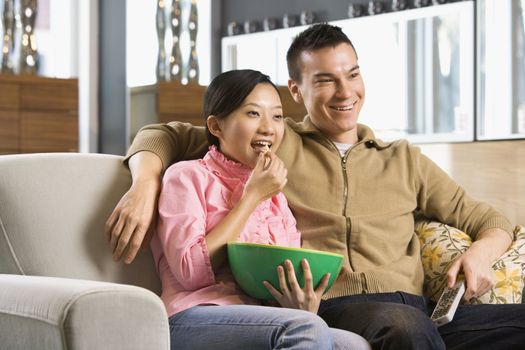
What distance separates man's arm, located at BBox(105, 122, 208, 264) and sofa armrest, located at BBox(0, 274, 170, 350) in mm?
407

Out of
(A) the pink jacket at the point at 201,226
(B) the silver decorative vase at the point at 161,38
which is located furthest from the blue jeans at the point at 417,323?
(B) the silver decorative vase at the point at 161,38

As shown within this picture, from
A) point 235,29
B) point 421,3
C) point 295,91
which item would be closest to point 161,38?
point 235,29

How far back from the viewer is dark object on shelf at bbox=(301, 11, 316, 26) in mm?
8102

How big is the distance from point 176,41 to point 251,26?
2.56 ft

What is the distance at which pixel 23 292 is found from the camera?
1748 mm

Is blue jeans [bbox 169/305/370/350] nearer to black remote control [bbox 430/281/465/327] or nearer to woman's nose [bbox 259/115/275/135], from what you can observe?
black remote control [bbox 430/281/465/327]

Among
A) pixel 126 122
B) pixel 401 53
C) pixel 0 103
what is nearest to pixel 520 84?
pixel 401 53

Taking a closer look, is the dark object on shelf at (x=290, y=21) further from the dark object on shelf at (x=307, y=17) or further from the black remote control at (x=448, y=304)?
the black remote control at (x=448, y=304)

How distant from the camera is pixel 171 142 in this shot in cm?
242

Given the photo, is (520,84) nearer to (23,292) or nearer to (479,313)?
(479,313)

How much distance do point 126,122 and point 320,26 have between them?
570 centimetres

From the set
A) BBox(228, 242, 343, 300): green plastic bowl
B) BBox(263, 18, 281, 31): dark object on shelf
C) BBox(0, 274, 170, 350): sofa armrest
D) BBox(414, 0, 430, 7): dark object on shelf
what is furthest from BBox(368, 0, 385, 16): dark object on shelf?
BBox(0, 274, 170, 350): sofa armrest

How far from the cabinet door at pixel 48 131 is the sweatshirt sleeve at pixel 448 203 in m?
5.43

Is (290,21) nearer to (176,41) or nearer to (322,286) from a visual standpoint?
(176,41)
